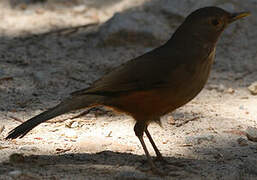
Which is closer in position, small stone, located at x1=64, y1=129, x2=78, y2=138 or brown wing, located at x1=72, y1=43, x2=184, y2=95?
brown wing, located at x1=72, y1=43, x2=184, y2=95

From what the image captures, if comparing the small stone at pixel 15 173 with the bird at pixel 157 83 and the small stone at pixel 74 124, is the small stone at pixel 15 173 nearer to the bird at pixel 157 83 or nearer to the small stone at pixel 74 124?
the bird at pixel 157 83

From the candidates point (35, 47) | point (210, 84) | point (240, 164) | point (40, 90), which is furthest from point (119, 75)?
point (35, 47)

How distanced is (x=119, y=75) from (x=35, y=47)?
3.02 metres

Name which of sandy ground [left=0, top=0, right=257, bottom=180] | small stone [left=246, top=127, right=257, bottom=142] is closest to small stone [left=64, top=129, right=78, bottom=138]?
sandy ground [left=0, top=0, right=257, bottom=180]

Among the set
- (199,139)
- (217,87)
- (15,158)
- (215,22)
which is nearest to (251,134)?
(199,139)

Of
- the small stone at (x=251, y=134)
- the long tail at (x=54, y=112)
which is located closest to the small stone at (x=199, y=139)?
the small stone at (x=251, y=134)

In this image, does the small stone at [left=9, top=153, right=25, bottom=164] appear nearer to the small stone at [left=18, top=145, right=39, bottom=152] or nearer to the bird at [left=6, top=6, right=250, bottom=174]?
the bird at [left=6, top=6, right=250, bottom=174]

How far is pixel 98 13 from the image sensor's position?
8.41m

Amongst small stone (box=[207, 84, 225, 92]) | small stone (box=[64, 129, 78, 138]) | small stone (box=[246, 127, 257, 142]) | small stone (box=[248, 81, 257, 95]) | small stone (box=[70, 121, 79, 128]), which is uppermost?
small stone (box=[248, 81, 257, 95])

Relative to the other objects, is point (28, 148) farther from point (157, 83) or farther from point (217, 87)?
point (217, 87)

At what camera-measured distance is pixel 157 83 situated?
14.7 feet

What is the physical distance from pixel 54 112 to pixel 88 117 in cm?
126

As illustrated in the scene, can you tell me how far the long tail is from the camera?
433 centimetres

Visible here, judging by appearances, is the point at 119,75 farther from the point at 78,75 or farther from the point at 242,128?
the point at 78,75
